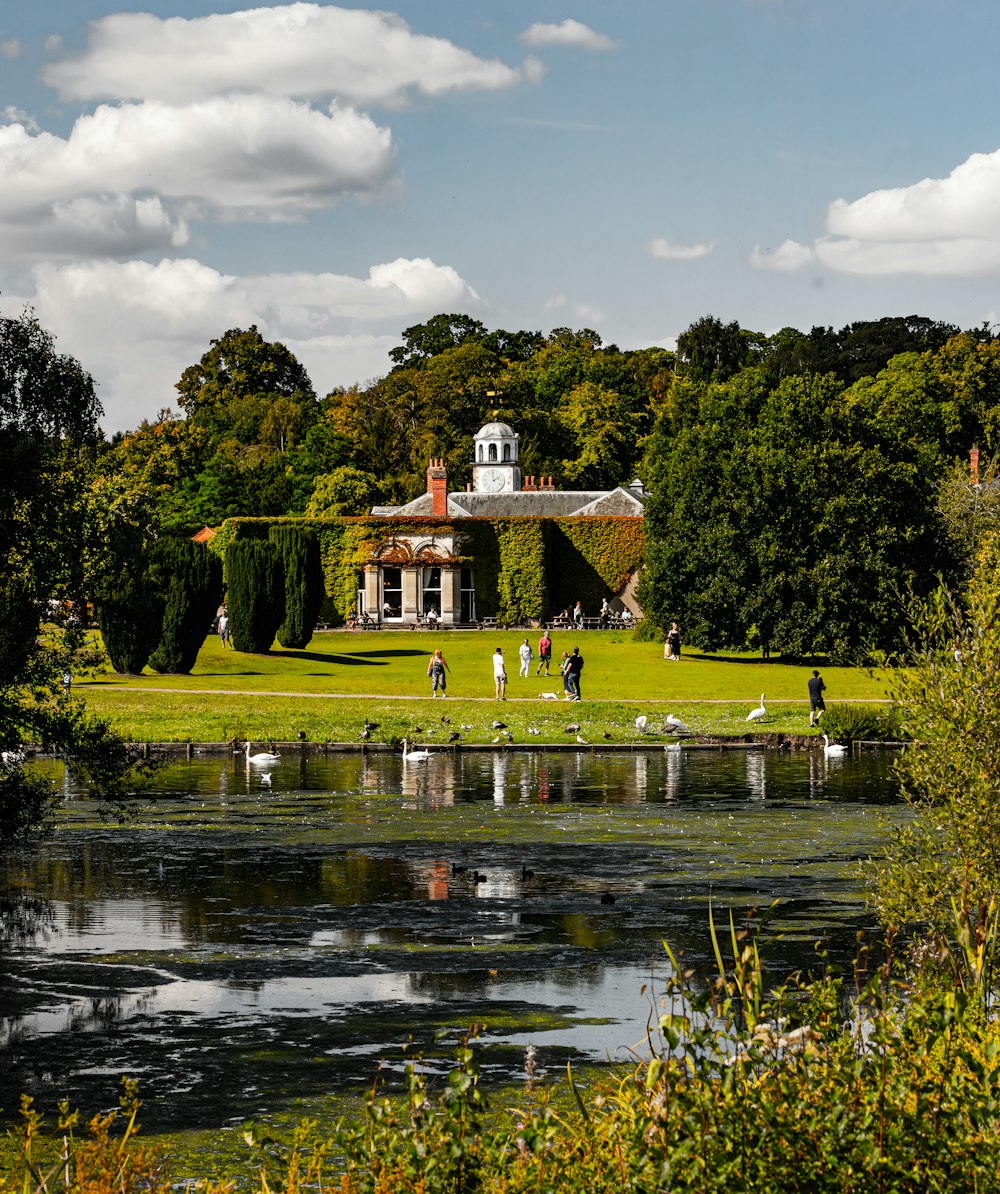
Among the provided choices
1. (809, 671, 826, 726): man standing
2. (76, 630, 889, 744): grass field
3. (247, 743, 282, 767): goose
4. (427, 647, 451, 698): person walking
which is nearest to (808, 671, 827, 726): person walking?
(809, 671, 826, 726): man standing

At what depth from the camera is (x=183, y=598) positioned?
52.8 meters

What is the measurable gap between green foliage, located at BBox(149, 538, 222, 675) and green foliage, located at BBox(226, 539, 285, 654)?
475 cm

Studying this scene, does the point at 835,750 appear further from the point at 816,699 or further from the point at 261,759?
the point at 261,759

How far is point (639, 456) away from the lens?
10694cm

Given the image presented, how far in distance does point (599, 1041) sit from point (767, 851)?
426 inches

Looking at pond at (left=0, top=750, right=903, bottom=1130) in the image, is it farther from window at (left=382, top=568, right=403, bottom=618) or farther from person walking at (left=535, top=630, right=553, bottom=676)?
window at (left=382, top=568, right=403, bottom=618)

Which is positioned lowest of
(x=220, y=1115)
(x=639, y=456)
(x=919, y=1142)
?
(x=220, y=1115)

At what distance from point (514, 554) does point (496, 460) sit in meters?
14.6

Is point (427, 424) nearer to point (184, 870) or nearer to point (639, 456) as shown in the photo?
point (639, 456)

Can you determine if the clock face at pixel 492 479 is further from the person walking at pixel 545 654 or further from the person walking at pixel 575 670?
the person walking at pixel 575 670

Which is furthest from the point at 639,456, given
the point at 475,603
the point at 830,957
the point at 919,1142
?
the point at 919,1142

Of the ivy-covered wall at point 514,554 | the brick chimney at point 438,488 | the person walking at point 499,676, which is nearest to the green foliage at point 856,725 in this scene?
the person walking at point 499,676

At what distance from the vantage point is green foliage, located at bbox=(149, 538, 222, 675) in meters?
52.6

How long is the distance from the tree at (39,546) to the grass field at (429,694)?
50.3 feet
